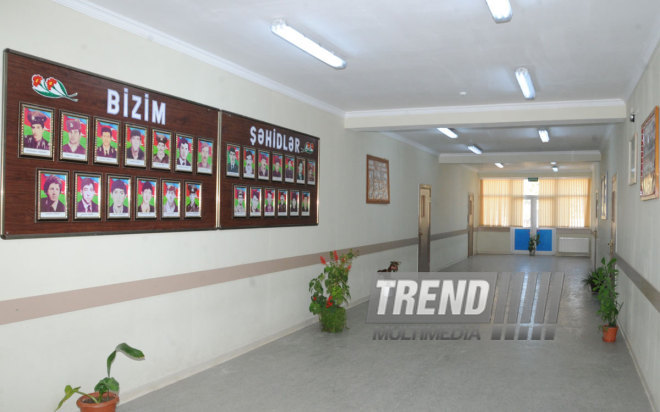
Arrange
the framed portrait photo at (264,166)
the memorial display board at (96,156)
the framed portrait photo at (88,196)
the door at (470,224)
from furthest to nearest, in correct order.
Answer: the door at (470,224)
the framed portrait photo at (264,166)
the framed portrait photo at (88,196)
the memorial display board at (96,156)

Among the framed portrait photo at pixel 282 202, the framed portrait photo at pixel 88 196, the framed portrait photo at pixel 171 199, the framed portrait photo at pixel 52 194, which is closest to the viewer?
the framed portrait photo at pixel 52 194

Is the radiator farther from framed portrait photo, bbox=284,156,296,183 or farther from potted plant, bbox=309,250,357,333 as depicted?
framed portrait photo, bbox=284,156,296,183

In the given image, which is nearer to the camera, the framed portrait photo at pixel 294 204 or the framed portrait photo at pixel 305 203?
the framed portrait photo at pixel 294 204

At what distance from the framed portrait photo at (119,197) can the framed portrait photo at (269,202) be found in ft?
6.93

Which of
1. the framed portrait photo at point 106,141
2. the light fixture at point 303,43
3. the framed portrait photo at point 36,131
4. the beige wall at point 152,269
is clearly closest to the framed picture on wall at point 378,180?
the beige wall at point 152,269

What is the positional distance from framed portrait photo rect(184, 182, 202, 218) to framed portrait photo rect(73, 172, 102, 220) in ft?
3.38

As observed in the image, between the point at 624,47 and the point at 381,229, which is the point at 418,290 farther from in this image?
the point at 624,47

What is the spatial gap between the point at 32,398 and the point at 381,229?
706cm

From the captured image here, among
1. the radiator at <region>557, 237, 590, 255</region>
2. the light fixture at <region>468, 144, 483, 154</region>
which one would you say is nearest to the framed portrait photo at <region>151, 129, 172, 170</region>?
the light fixture at <region>468, 144, 483, 154</region>

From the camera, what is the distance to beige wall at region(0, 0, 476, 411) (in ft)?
11.8

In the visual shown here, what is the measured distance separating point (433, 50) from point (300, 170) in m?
2.61

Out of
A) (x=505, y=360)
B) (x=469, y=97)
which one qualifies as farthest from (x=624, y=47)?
(x=505, y=360)

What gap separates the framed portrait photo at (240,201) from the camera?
576 centimetres

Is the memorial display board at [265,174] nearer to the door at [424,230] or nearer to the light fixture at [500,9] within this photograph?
the light fixture at [500,9]
